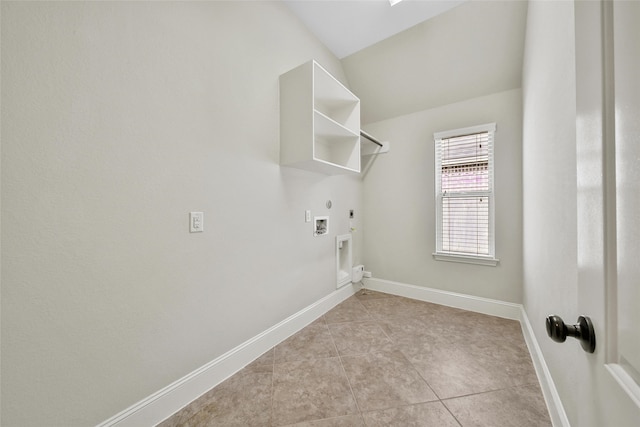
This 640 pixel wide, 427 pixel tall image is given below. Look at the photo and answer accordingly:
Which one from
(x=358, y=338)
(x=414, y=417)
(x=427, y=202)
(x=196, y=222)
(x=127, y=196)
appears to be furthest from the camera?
(x=427, y=202)

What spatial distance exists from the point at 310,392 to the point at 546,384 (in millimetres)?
1413

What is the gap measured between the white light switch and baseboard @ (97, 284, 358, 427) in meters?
0.88

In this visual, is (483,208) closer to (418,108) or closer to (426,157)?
(426,157)

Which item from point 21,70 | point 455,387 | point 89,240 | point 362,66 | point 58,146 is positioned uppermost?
point 362,66

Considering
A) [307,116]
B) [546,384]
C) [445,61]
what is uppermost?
[445,61]

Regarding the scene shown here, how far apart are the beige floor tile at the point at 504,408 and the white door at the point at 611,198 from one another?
103 centimetres

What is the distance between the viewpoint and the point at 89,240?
1.09 m

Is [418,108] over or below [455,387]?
over

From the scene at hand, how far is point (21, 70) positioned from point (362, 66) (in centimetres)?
285

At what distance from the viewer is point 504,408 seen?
4.47 feet

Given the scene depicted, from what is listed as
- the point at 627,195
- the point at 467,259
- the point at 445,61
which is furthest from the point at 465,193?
the point at 627,195

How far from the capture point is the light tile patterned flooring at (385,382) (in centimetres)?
132

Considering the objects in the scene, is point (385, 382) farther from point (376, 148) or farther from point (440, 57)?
point (440, 57)

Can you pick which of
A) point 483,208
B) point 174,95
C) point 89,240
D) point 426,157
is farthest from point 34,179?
point 483,208
